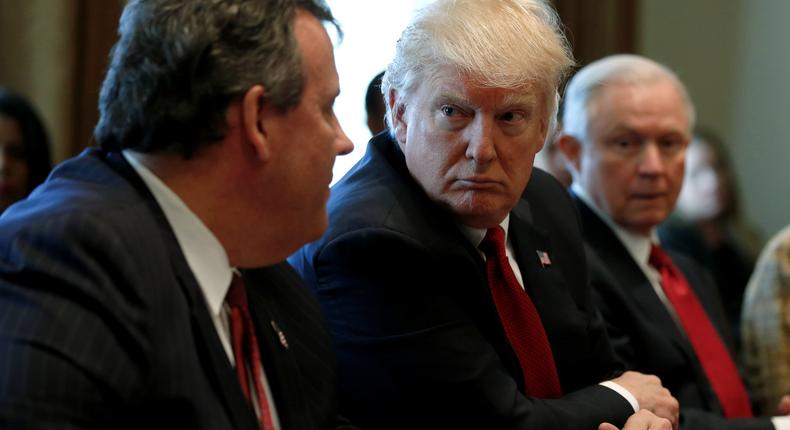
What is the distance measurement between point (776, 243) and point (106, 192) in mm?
2398

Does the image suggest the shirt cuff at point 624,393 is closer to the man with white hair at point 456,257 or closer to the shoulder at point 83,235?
the man with white hair at point 456,257

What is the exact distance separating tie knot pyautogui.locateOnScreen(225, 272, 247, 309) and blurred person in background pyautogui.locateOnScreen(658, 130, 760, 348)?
3422mm

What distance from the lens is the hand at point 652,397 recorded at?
2.32 meters

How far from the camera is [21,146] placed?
12.0 feet

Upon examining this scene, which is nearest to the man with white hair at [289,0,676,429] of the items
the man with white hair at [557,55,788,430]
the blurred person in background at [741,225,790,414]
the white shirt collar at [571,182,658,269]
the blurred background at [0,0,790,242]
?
the man with white hair at [557,55,788,430]

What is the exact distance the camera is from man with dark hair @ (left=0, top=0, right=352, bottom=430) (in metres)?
1.44

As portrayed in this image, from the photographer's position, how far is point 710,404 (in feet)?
9.45

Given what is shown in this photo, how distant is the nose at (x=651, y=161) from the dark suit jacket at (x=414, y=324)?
1081 mm

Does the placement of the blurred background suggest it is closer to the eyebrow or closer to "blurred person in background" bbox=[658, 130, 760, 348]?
"blurred person in background" bbox=[658, 130, 760, 348]

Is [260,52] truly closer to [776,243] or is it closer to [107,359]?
[107,359]

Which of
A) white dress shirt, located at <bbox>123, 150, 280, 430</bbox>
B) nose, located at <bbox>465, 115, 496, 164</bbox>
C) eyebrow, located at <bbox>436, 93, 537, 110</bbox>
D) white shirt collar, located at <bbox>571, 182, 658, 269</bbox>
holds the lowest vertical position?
white shirt collar, located at <bbox>571, 182, 658, 269</bbox>

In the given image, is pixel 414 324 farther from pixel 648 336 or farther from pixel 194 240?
pixel 648 336

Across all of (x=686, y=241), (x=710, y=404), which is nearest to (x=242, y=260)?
(x=710, y=404)

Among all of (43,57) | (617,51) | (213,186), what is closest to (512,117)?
(213,186)
